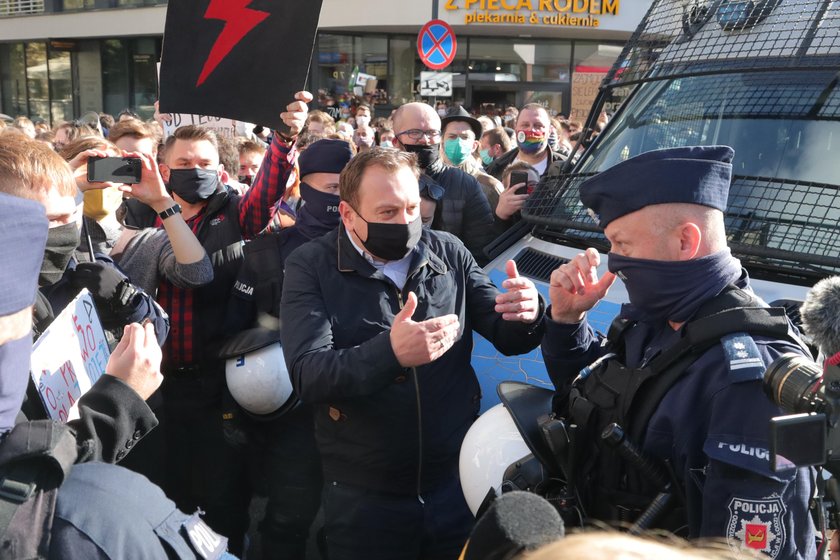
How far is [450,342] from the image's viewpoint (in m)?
2.49

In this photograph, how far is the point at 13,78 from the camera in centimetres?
3362

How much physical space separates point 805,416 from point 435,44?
33.8 feet

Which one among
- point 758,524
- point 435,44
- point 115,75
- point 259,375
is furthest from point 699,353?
point 115,75

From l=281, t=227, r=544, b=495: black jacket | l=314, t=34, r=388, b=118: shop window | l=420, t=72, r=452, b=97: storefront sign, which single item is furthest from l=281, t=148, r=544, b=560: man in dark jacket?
l=314, t=34, r=388, b=118: shop window

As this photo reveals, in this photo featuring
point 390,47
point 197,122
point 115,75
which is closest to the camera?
point 197,122

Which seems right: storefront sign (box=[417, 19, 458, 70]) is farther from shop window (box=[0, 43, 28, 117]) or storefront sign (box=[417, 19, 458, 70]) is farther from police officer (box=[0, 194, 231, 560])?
shop window (box=[0, 43, 28, 117])

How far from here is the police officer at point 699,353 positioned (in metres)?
1.76

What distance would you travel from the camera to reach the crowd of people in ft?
5.77

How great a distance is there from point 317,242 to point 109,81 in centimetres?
3079

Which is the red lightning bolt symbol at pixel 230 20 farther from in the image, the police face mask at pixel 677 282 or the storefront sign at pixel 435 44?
the storefront sign at pixel 435 44

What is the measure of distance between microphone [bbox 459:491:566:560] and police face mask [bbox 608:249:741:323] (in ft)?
3.31

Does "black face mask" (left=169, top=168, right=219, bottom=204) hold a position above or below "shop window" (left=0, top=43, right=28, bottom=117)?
below

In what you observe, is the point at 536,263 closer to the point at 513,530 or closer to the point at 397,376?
the point at 397,376

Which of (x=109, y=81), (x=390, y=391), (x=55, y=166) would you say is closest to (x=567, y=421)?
(x=390, y=391)
